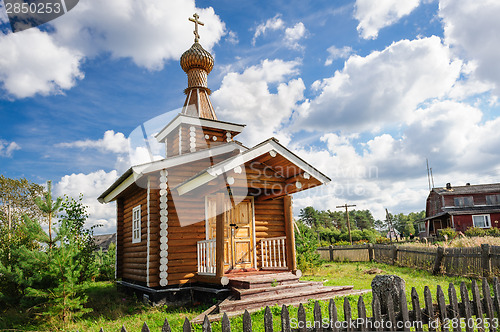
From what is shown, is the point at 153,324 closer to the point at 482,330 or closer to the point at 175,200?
the point at 175,200

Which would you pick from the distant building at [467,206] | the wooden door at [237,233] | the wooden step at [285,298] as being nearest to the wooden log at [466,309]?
the wooden step at [285,298]

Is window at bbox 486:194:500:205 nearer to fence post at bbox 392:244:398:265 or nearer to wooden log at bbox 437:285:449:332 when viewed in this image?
fence post at bbox 392:244:398:265

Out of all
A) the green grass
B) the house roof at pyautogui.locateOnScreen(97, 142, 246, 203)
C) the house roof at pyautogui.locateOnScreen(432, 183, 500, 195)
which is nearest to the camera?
the green grass

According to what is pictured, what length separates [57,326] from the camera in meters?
8.05

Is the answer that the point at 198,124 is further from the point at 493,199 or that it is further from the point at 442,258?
the point at 493,199

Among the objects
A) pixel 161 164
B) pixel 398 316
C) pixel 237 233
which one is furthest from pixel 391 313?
pixel 161 164

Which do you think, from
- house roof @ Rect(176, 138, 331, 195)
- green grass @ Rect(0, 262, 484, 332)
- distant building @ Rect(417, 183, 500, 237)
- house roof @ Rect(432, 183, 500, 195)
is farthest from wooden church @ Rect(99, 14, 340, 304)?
house roof @ Rect(432, 183, 500, 195)

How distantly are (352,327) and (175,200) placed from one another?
7.59 metres

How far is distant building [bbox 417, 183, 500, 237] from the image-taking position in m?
34.8

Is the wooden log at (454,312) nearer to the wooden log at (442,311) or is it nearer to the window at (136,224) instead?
the wooden log at (442,311)

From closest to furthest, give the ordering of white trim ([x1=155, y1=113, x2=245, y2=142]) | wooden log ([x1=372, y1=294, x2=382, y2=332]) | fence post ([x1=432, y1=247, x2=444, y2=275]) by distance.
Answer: wooden log ([x1=372, y1=294, x2=382, y2=332]) → fence post ([x1=432, y1=247, x2=444, y2=275]) → white trim ([x1=155, y1=113, x2=245, y2=142])

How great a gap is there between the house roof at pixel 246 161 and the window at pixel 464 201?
111ft

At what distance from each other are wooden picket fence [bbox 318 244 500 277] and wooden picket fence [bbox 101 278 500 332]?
7.39 m

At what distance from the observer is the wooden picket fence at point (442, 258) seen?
1091 centimetres
